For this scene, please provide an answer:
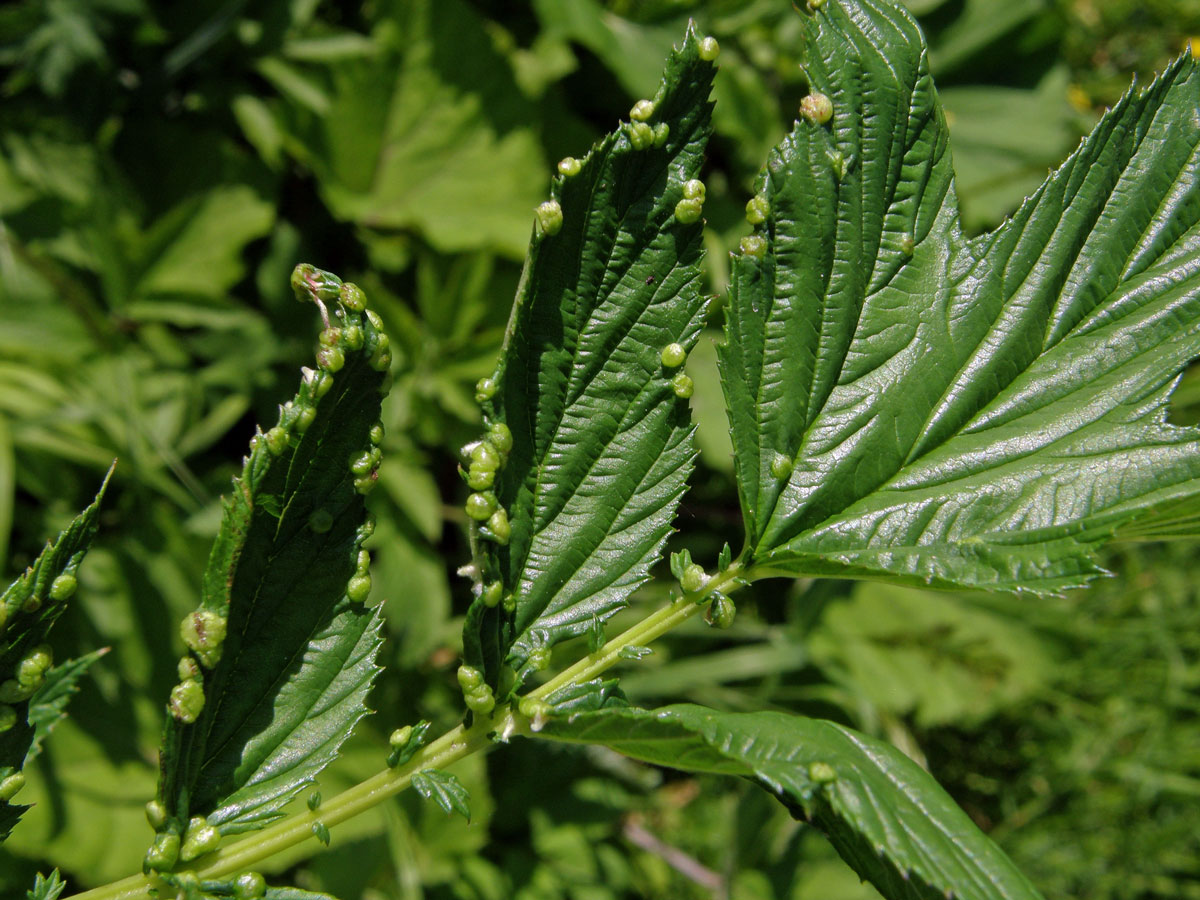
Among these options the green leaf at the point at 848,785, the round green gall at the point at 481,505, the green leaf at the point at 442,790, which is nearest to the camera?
the green leaf at the point at 848,785

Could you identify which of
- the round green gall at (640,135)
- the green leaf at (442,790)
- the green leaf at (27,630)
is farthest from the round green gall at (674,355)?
the green leaf at (27,630)

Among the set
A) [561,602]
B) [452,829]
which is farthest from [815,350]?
[452,829]

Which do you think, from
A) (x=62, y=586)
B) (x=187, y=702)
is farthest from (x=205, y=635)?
(x=62, y=586)

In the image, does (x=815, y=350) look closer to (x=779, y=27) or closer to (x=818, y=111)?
(x=818, y=111)

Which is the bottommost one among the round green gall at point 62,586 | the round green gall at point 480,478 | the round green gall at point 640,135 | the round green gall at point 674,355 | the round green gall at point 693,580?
the round green gall at point 62,586

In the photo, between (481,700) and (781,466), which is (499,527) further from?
(781,466)

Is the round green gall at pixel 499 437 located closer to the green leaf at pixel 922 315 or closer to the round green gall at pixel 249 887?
the green leaf at pixel 922 315

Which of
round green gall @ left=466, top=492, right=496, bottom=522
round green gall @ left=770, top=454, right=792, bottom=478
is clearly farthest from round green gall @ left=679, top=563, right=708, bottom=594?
round green gall @ left=466, top=492, right=496, bottom=522
